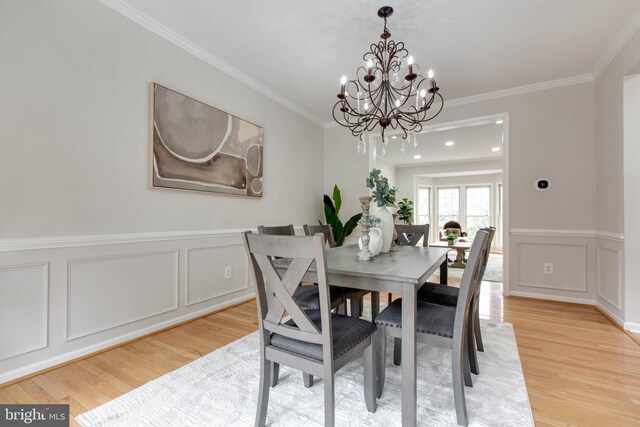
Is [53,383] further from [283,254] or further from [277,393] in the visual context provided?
[283,254]

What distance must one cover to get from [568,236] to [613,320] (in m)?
0.97

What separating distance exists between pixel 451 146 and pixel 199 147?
551cm

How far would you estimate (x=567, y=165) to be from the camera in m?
3.35

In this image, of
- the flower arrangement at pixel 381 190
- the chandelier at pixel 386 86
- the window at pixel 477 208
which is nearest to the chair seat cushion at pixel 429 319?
the flower arrangement at pixel 381 190

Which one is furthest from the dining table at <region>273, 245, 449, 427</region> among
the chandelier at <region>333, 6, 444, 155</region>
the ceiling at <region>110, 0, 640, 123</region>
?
the ceiling at <region>110, 0, 640, 123</region>

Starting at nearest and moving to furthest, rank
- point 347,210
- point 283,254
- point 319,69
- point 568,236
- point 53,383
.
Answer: point 283,254 < point 53,383 < point 319,69 < point 568,236 < point 347,210

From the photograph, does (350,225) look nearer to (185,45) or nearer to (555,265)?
(555,265)

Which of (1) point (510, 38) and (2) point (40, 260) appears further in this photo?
(1) point (510, 38)

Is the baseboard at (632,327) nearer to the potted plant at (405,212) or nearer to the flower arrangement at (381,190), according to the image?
the flower arrangement at (381,190)

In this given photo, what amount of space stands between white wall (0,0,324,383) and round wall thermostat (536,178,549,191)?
3746 millimetres

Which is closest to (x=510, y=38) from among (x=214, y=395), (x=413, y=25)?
(x=413, y=25)

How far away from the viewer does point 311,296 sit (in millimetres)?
1896

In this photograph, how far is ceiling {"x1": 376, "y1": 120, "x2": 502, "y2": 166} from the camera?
5297 mm

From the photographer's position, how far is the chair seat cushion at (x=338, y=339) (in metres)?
1.23
